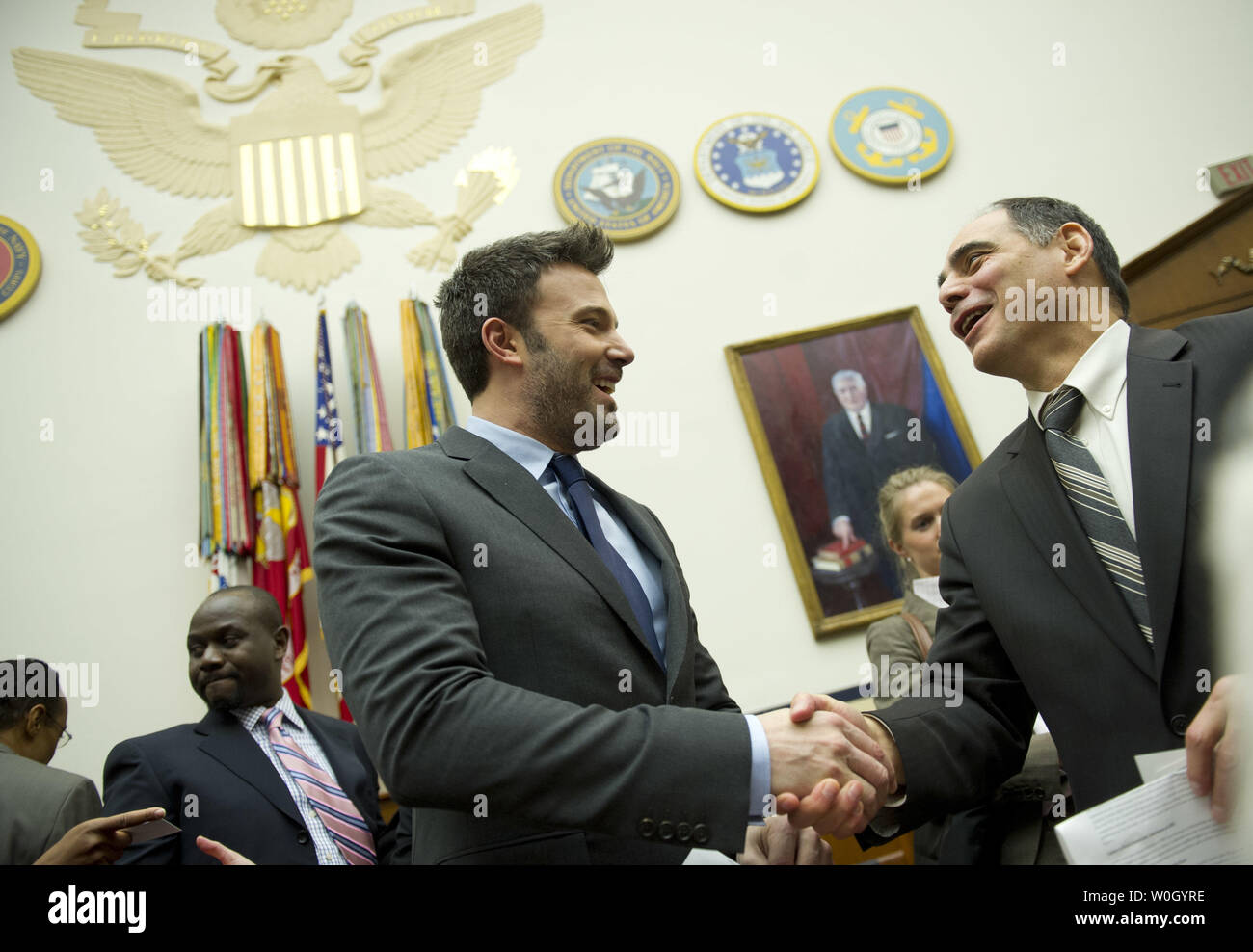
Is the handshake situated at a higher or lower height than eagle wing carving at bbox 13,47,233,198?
lower

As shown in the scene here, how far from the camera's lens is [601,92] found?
18.9ft

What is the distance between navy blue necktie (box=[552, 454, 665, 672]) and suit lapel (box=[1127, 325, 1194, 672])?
84cm

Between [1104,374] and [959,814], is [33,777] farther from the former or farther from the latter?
[1104,374]

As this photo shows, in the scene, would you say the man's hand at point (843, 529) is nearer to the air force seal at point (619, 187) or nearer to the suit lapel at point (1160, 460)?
the air force seal at point (619, 187)

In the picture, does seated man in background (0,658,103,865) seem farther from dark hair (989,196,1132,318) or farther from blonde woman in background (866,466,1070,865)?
dark hair (989,196,1132,318)

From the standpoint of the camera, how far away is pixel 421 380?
4918mm

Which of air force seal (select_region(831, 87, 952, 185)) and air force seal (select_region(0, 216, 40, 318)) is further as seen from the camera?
air force seal (select_region(831, 87, 952, 185))

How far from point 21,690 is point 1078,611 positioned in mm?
3298

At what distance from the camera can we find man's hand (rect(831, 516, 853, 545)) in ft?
16.1

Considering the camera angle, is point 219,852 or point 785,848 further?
point 219,852

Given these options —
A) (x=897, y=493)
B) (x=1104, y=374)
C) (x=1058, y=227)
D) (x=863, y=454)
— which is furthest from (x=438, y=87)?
(x=1104, y=374)

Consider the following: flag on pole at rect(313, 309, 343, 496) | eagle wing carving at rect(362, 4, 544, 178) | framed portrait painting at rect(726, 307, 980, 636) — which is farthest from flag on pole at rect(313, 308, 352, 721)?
framed portrait painting at rect(726, 307, 980, 636)

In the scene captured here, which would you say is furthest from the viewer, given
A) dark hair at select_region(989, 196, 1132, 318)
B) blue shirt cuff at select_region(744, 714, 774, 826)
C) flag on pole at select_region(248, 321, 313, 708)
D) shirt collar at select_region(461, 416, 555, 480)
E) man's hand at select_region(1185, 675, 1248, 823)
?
flag on pole at select_region(248, 321, 313, 708)

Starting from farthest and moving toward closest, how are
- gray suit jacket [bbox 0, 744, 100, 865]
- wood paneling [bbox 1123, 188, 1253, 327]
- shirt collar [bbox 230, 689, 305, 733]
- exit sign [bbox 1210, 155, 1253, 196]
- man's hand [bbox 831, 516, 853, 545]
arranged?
exit sign [bbox 1210, 155, 1253, 196] → man's hand [bbox 831, 516, 853, 545] → wood paneling [bbox 1123, 188, 1253, 327] → shirt collar [bbox 230, 689, 305, 733] → gray suit jacket [bbox 0, 744, 100, 865]
